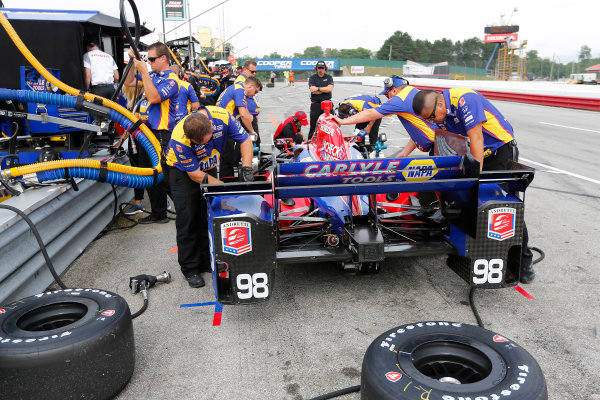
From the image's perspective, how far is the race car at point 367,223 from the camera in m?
3.56

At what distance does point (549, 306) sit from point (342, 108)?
420 centimetres

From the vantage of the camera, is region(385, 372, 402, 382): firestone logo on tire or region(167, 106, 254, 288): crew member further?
region(167, 106, 254, 288): crew member

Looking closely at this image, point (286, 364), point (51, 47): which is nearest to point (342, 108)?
point (51, 47)

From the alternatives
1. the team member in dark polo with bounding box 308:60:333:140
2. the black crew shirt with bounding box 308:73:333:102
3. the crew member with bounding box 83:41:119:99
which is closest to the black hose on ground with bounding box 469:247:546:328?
Answer: the crew member with bounding box 83:41:119:99

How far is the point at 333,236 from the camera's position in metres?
4.09

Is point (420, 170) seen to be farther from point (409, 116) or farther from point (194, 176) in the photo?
point (194, 176)

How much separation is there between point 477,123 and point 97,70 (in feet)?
16.9

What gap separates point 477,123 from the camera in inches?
160

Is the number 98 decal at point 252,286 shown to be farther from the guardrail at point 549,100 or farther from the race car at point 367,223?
the guardrail at point 549,100

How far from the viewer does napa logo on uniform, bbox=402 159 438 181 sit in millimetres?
3812

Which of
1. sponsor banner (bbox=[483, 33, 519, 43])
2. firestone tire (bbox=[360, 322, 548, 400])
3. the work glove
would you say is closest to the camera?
firestone tire (bbox=[360, 322, 548, 400])

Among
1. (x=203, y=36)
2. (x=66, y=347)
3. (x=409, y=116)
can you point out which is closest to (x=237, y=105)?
(x=409, y=116)

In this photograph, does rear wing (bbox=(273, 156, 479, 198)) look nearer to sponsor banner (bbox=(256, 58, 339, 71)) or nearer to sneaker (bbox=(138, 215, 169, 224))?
sneaker (bbox=(138, 215, 169, 224))

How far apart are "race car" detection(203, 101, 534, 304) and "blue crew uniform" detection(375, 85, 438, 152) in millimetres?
849
